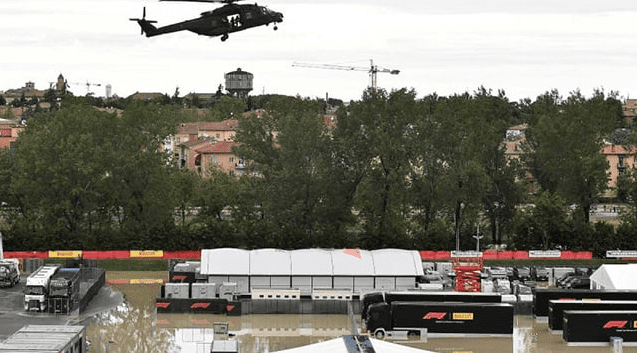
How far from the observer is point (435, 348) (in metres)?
35.6

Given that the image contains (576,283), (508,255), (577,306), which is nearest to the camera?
(577,306)

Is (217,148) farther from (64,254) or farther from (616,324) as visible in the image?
(616,324)

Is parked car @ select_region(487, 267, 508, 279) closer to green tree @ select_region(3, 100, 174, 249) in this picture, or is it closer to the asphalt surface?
the asphalt surface

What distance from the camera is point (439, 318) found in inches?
1460

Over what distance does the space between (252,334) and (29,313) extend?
26.6ft

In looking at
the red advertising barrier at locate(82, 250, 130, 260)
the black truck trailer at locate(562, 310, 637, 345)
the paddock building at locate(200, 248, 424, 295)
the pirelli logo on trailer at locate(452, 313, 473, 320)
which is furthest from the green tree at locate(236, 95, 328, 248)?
the black truck trailer at locate(562, 310, 637, 345)

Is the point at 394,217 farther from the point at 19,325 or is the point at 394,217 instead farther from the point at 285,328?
the point at 19,325

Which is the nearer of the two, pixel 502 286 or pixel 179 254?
pixel 502 286

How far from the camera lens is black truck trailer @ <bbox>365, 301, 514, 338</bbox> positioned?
3703 centimetres

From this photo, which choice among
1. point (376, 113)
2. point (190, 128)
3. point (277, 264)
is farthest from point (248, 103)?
point (277, 264)

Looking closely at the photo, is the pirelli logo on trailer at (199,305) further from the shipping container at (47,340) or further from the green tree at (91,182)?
the green tree at (91,182)

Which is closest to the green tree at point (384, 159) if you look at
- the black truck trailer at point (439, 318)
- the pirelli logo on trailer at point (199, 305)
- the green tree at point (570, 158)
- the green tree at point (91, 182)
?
the green tree at point (570, 158)

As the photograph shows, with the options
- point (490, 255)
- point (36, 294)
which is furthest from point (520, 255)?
point (36, 294)

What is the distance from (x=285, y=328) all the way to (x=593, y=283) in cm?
1320
